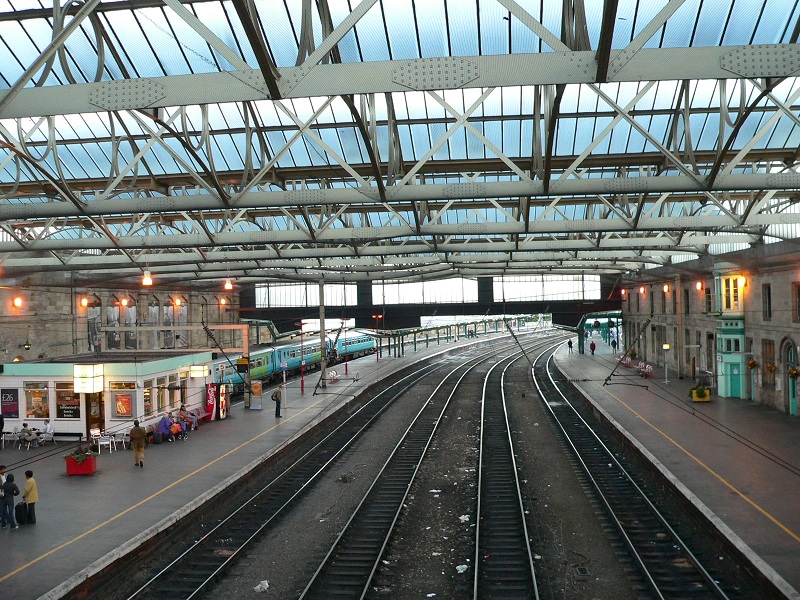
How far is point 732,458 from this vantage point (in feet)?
55.4

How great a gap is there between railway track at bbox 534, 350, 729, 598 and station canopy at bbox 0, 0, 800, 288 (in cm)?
677

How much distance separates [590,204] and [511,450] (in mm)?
10601

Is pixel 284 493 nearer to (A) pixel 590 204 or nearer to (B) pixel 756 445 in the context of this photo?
(B) pixel 756 445

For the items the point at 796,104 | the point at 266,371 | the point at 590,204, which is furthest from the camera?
the point at 266,371

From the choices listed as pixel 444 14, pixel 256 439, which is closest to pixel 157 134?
pixel 444 14

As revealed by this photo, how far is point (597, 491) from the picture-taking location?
15844mm

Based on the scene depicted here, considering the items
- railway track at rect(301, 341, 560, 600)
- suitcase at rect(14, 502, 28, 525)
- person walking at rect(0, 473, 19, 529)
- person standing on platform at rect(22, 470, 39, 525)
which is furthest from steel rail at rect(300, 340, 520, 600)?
person walking at rect(0, 473, 19, 529)

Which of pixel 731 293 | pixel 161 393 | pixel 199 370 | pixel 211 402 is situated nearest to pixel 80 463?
pixel 161 393

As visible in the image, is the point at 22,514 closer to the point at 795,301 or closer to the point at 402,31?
the point at 402,31

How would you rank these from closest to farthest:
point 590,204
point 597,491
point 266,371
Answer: point 597,491
point 590,204
point 266,371

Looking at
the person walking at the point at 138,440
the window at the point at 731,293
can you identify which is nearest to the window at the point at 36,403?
the person walking at the point at 138,440

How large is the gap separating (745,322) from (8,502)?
2551 centimetres

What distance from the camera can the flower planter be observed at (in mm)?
16266

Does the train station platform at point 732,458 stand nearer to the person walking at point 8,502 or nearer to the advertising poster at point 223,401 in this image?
the person walking at point 8,502
